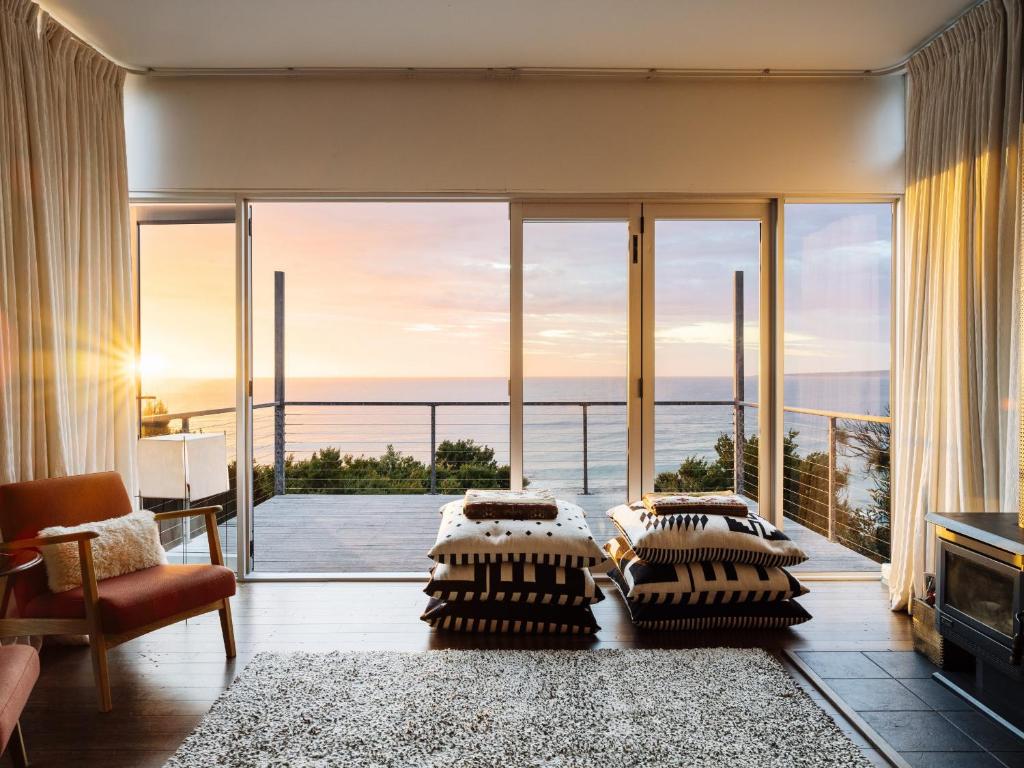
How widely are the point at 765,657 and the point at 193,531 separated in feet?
11.0

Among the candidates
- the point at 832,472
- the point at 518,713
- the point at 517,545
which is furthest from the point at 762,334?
the point at 518,713

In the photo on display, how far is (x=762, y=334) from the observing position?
3805 millimetres

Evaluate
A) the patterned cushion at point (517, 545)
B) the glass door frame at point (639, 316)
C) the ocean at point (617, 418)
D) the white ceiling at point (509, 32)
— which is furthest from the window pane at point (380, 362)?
the patterned cushion at point (517, 545)

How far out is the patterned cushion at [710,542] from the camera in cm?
299

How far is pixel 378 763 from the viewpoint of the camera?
192 centimetres

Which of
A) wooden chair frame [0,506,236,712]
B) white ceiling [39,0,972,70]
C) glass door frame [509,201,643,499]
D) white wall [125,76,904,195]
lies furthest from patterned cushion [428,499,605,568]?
white ceiling [39,0,972,70]

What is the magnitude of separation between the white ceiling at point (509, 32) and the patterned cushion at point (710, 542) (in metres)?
2.48

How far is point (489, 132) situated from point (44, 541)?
9.70ft

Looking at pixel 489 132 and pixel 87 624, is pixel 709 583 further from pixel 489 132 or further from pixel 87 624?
pixel 489 132

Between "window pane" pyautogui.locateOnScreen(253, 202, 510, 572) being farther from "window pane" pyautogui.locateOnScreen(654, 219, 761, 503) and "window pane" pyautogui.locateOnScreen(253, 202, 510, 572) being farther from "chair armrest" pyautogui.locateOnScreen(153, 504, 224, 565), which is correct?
"chair armrest" pyautogui.locateOnScreen(153, 504, 224, 565)

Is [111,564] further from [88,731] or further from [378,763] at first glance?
[378,763]

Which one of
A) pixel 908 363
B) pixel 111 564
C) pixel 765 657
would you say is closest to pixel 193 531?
pixel 111 564

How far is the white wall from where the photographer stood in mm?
3662

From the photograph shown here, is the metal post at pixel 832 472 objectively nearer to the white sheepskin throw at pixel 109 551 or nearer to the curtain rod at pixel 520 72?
the curtain rod at pixel 520 72
